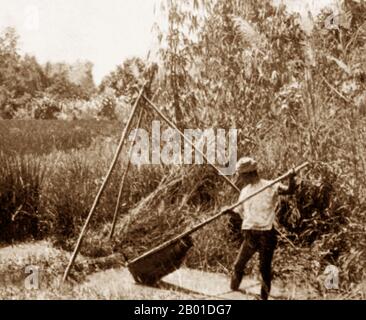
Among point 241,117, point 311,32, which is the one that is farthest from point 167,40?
point 311,32

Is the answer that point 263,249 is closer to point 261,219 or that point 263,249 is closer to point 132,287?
point 261,219

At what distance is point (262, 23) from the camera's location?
253 inches

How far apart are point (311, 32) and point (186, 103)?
1646 mm

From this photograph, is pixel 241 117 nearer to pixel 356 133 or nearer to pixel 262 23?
pixel 262 23

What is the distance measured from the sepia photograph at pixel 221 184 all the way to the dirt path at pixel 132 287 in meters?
0.02

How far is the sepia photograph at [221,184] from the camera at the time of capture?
4953 mm
